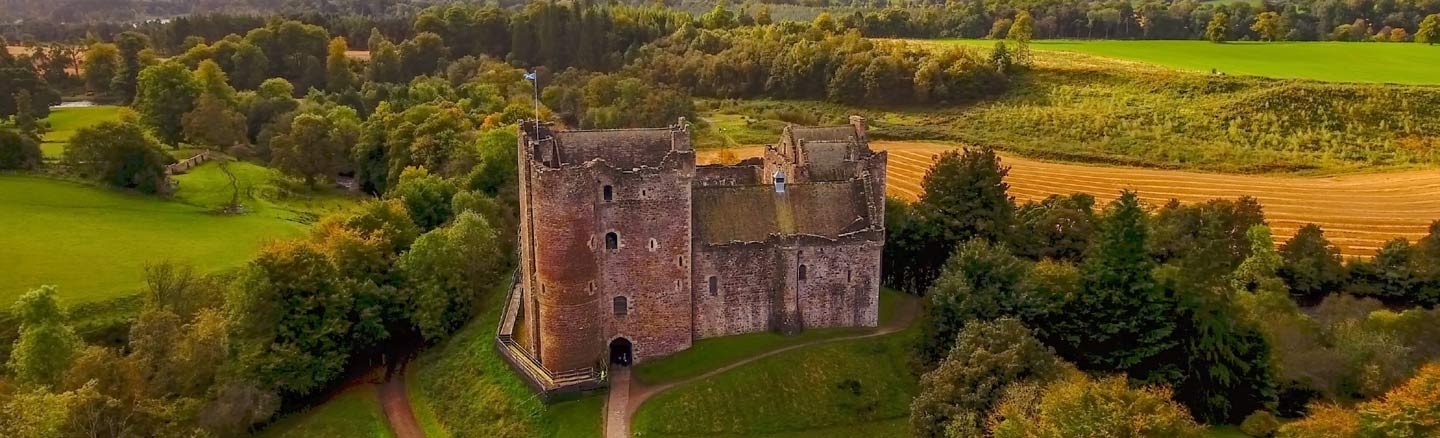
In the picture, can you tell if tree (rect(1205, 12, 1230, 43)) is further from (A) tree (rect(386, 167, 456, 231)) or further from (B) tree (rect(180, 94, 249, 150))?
(B) tree (rect(180, 94, 249, 150))

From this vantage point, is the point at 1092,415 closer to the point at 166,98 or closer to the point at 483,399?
the point at 483,399

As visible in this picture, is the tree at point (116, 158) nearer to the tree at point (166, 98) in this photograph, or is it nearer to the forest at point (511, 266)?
the forest at point (511, 266)

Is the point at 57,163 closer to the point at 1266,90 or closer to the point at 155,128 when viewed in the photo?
the point at 155,128

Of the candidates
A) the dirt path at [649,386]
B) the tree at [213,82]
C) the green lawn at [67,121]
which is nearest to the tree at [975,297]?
the dirt path at [649,386]

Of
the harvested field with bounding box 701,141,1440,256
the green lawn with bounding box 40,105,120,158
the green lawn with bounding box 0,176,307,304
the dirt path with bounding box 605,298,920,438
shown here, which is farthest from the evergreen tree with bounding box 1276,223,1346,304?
the green lawn with bounding box 40,105,120,158

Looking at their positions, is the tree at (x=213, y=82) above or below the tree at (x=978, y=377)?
above
